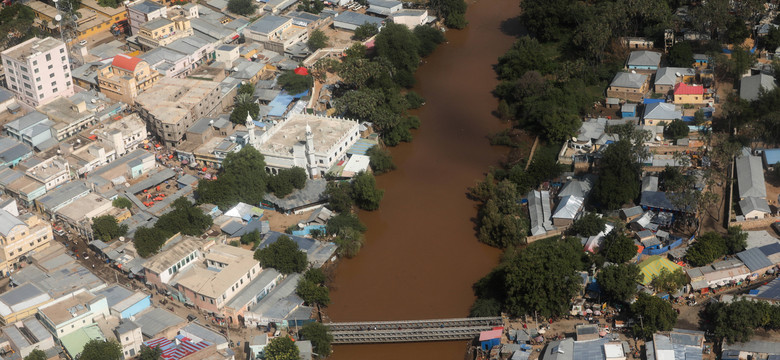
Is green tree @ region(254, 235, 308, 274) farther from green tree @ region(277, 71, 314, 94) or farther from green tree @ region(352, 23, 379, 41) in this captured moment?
green tree @ region(352, 23, 379, 41)

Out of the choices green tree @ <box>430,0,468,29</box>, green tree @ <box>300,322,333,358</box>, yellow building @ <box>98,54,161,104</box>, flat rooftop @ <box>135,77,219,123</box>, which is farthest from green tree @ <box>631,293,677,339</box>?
green tree @ <box>430,0,468,29</box>

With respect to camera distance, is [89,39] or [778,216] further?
[89,39]

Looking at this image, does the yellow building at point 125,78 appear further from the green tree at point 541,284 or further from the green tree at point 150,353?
the green tree at point 541,284

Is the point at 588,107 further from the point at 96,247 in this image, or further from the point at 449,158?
the point at 96,247

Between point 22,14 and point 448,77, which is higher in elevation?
point 22,14

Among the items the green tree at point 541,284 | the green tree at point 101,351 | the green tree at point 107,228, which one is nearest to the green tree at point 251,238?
the green tree at point 107,228

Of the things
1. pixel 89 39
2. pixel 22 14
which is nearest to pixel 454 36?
pixel 89 39
